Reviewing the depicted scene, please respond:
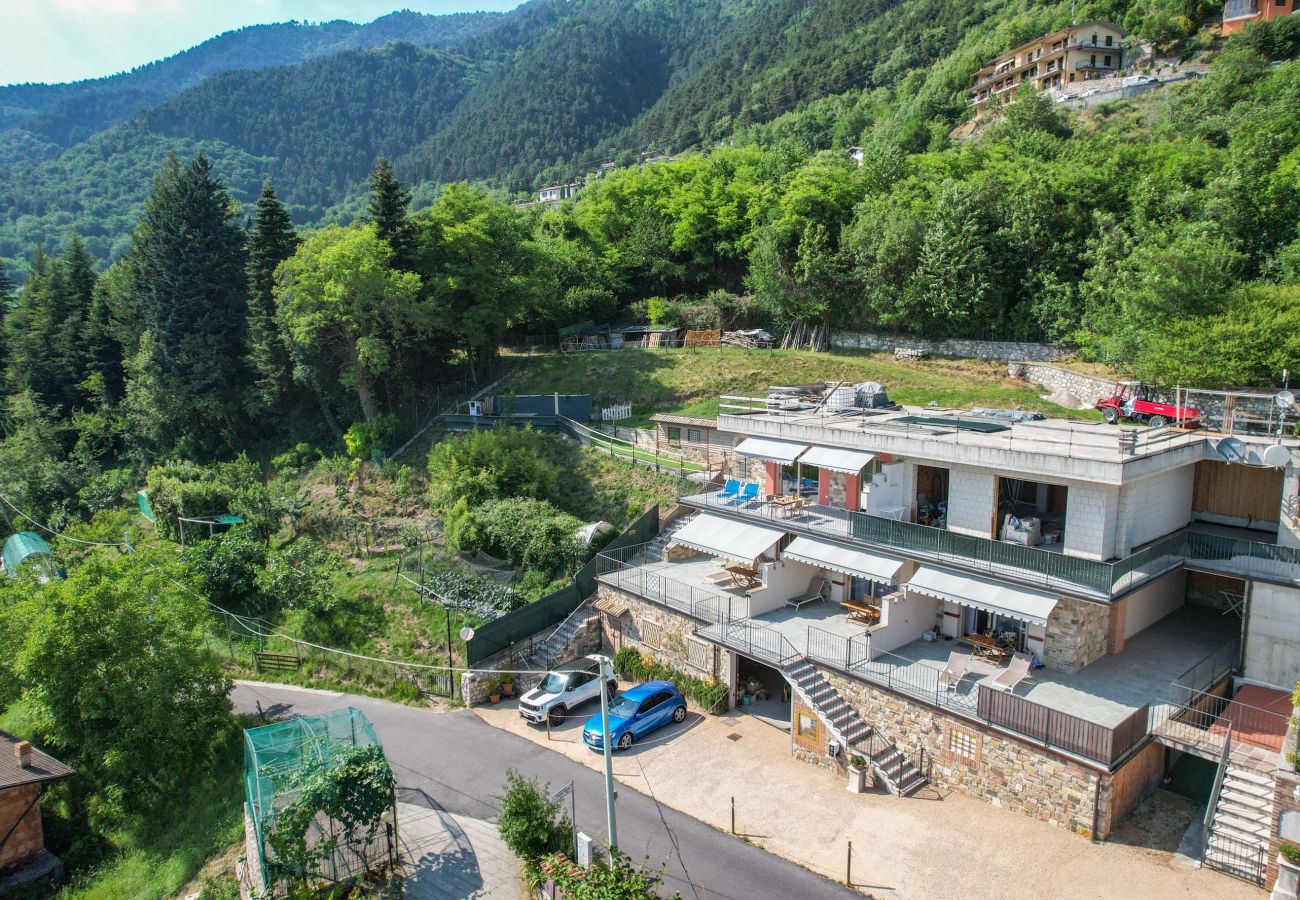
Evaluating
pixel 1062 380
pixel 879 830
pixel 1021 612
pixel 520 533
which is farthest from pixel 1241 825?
pixel 1062 380

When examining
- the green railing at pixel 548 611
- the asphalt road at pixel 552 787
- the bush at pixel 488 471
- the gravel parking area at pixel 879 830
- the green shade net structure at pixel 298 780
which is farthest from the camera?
the bush at pixel 488 471

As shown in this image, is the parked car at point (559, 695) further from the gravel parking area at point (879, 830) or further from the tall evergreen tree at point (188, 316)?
the tall evergreen tree at point (188, 316)

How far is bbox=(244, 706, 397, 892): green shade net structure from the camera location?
1511cm

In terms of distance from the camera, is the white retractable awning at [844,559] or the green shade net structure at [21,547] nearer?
the white retractable awning at [844,559]

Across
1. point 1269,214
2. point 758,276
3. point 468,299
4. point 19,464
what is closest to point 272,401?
point 468,299

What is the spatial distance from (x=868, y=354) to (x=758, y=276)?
8.16m

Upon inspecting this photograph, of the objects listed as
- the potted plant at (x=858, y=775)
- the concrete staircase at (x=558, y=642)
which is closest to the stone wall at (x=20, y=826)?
the concrete staircase at (x=558, y=642)

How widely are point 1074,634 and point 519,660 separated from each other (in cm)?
1489

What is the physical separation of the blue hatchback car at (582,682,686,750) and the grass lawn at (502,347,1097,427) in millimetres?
15529

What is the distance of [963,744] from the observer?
16.1 meters

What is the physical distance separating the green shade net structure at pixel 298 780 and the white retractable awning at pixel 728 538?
10048 mm

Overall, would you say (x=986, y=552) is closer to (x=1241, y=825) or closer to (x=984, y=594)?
(x=984, y=594)

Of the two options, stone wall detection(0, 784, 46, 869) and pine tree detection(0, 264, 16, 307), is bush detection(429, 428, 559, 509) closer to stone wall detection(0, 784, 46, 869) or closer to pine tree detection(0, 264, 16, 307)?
stone wall detection(0, 784, 46, 869)

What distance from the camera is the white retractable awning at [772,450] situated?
22031mm
